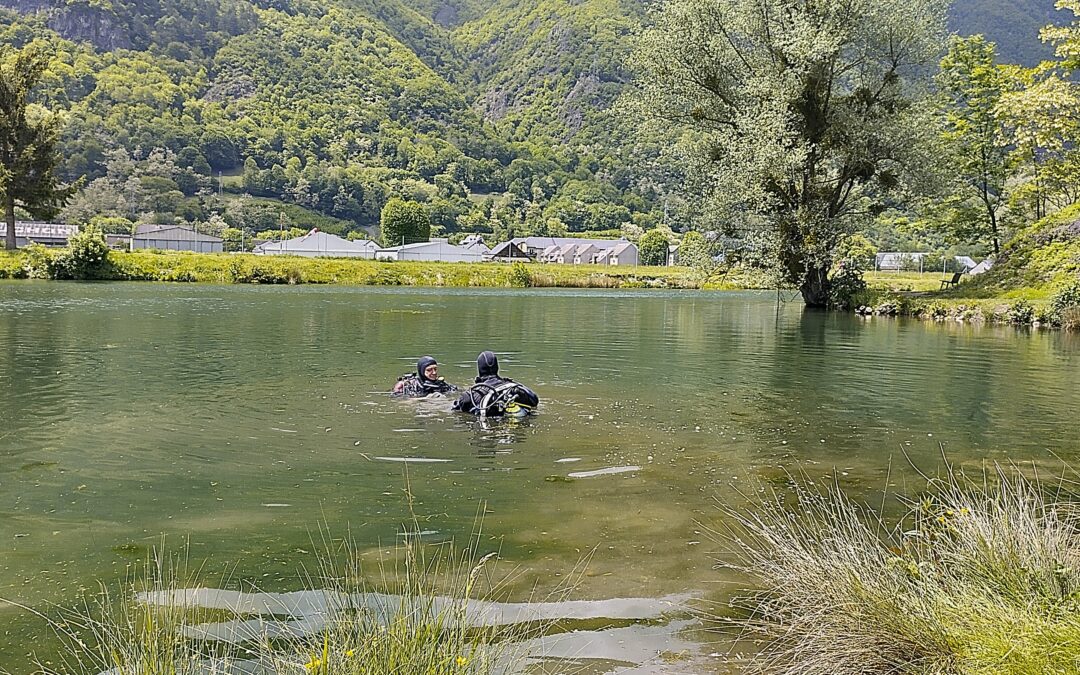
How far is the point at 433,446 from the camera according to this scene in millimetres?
10648


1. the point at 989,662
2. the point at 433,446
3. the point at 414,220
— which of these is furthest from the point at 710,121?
the point at 414,220

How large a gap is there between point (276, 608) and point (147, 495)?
3.32 metres

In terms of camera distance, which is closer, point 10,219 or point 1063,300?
point 1063,300

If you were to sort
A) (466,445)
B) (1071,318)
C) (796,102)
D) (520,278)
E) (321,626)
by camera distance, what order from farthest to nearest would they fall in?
(520,278), (796,102), (1071,318), (466,445), (321,626)

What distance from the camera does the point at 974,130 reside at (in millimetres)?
44625

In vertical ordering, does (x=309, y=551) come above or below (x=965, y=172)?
below

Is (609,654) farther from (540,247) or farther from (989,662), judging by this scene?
(540,247)

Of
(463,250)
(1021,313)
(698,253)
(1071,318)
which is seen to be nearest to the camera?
(1071,318)

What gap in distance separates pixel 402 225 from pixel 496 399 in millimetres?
144588

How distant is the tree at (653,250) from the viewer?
147125 millimetres

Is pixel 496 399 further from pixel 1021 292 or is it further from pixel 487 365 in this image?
pixel 1021 292

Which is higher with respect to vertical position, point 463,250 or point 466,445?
point 463,250

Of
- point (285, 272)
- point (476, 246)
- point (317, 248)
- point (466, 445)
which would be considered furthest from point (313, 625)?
point (476, 246)

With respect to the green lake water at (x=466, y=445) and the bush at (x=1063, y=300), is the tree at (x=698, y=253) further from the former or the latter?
the green lake water at (x=466, y=445)
